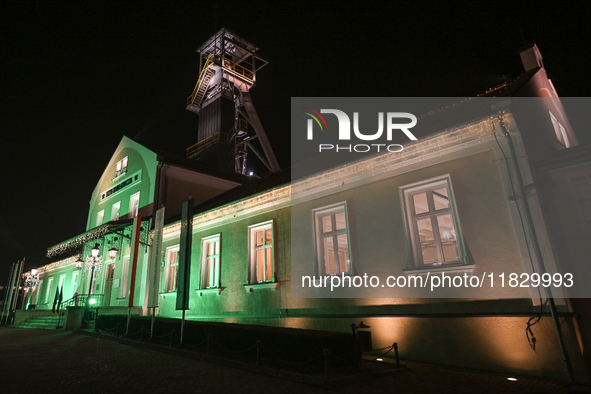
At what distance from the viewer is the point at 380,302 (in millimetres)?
9422

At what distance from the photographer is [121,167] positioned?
84.5ft

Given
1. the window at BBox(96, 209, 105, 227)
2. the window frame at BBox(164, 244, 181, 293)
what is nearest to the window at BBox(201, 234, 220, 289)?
the window frame at BBox(164, 244, 181, 293)

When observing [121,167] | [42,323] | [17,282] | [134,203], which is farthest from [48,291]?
[134,203]

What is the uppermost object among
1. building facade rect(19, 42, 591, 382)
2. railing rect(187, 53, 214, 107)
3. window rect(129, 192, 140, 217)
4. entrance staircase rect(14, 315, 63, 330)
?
railing rect(187, 53, 214, 107)

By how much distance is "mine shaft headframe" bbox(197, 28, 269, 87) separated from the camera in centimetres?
3250

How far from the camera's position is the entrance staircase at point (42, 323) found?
20502 mm

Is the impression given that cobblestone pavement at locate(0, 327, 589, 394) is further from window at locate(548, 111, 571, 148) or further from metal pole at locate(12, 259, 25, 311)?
metal pole at locate(12, 259, 25, 311)

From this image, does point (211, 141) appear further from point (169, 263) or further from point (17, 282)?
point (17, 282)

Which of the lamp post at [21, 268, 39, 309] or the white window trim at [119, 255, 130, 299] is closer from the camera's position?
the white window trim at [119, 255, 130, 299]

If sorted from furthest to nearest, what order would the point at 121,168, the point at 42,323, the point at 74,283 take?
the point at 74,283 → the point at 121,168 → the point at 42,323

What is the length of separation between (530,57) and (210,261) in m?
14.9

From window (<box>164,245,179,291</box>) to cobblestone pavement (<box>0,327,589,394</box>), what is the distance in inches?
278

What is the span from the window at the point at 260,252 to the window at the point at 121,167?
1586 cm

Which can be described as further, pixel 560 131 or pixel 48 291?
pixel 48 291
